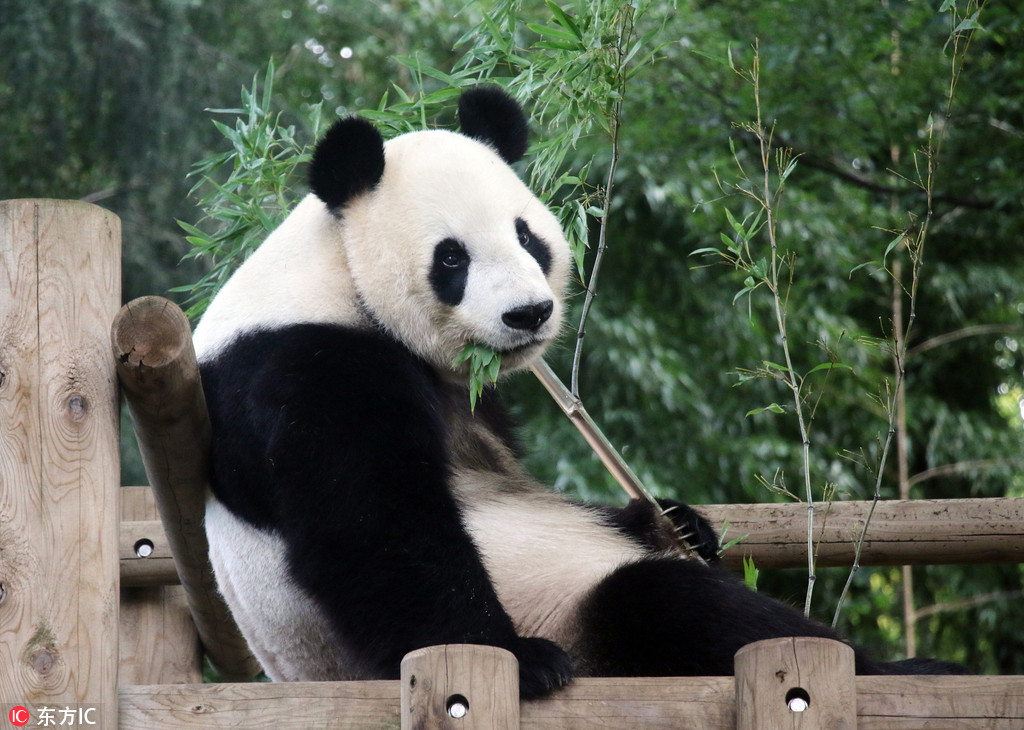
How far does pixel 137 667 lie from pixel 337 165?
1681mm

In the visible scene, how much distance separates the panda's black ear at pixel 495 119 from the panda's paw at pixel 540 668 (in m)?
1.64

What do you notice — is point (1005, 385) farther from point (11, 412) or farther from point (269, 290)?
point (11, 412)

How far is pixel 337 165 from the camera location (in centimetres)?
290

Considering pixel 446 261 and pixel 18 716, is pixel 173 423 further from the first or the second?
pixel 446 261

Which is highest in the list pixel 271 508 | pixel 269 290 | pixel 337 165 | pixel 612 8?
pixel 612 8

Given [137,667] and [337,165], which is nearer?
[337,165]

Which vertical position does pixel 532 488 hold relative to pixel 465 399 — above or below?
below

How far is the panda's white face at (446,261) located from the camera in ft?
9.12

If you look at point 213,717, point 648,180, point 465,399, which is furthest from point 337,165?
point 648,180

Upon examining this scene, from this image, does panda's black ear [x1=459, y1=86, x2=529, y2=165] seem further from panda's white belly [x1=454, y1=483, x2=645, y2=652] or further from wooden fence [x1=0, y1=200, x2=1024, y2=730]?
wooden fence [x1=0, y1=200, x2=1024, y2=730]

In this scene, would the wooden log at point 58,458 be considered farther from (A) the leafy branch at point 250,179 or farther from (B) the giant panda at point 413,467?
(A) the leafy branch at point 250,179

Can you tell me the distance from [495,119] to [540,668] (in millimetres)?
1772

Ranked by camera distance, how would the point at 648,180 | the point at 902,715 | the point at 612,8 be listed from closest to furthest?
the point at 902,715
the point at 612,8
the point at 648,180

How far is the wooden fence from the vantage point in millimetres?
1891
